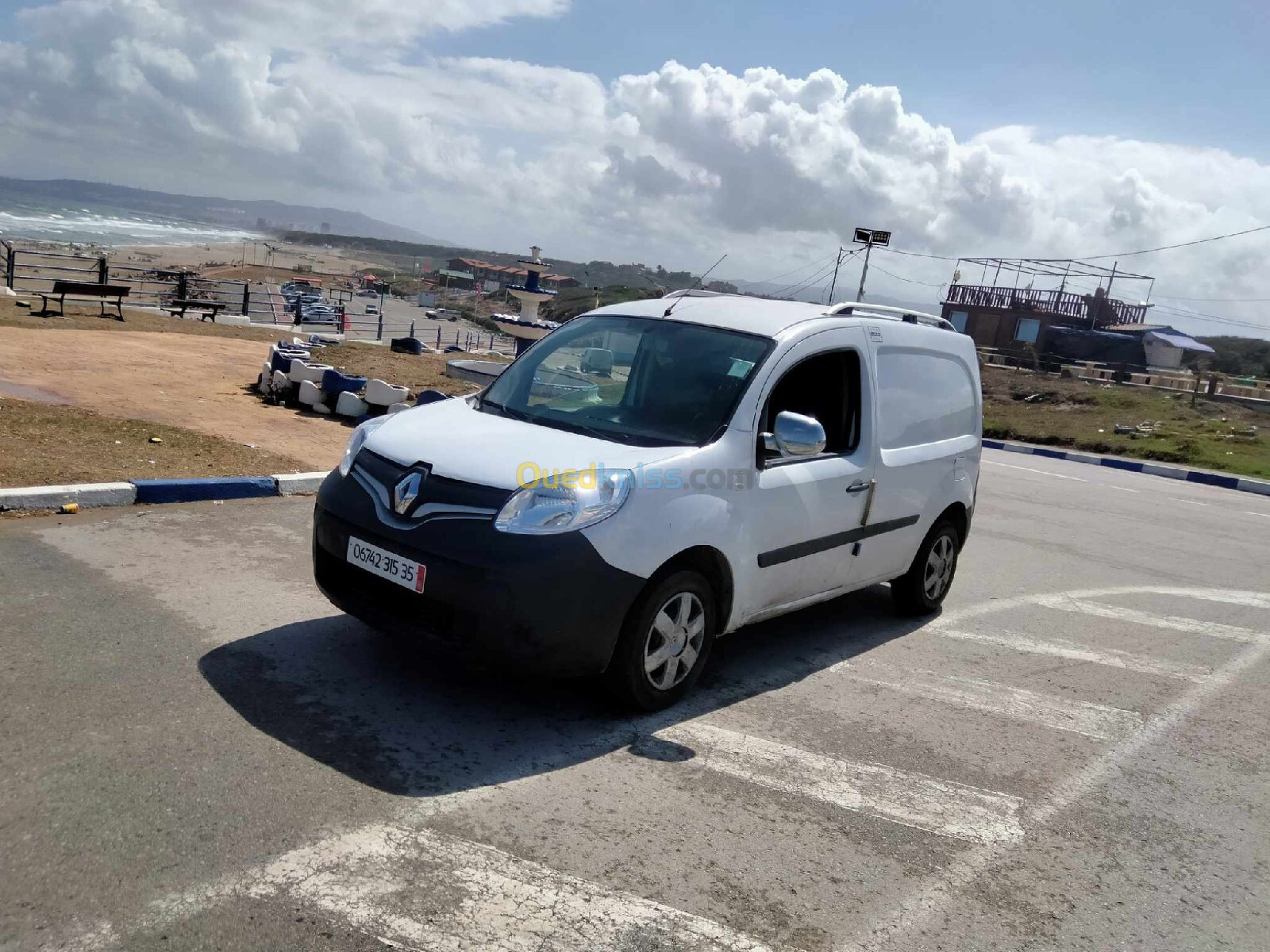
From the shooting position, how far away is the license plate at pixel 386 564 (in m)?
4.16

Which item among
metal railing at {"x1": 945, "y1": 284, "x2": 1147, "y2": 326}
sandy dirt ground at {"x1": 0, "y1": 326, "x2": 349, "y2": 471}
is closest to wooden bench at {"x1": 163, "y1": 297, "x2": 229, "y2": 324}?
sandy dirt ground at {"x1": 0, "y1": 326, "x2": 349, "y2": 471}

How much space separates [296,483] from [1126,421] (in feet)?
91.2

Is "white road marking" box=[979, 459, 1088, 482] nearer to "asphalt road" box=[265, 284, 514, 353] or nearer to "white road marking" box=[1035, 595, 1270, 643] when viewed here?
"white road marking" box=[1035, 595, 1270, 643]

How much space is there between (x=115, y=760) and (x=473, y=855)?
1.33 meters

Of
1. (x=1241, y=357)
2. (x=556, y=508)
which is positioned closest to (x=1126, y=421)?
(x=556, y=508)

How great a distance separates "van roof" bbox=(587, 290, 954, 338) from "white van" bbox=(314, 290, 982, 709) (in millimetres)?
21

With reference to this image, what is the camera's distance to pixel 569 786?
388 centimetres

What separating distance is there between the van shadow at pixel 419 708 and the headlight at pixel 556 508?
635 millimetres

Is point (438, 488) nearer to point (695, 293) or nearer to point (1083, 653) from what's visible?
point (695, 293)

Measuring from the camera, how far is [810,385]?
5449mm

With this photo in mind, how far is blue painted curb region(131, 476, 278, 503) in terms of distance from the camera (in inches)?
279

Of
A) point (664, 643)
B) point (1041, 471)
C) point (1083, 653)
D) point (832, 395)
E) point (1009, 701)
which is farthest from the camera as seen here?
point (1041, 471)

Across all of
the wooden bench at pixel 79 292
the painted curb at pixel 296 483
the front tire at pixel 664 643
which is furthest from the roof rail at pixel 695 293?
the wooden bench at pixel 79 292

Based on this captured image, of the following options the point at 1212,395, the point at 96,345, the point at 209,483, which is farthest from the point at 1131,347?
the point at 209,483
